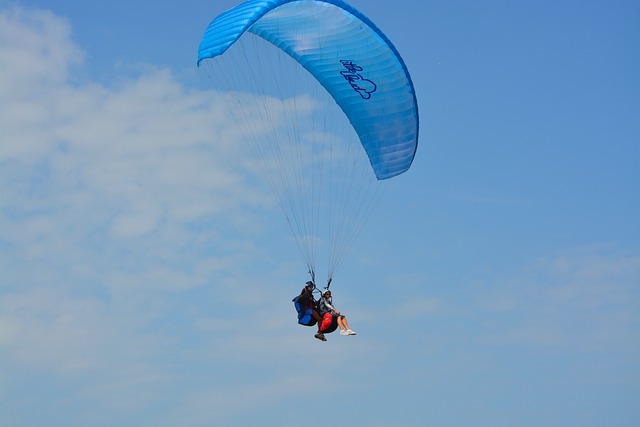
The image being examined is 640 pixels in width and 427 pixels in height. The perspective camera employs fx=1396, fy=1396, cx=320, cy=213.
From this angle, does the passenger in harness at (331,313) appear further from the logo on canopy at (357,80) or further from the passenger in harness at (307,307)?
the logo on canopy at (357,80)

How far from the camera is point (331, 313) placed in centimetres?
2961

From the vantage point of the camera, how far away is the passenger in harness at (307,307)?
29.8 meters

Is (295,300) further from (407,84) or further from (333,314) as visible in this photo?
(407,84)

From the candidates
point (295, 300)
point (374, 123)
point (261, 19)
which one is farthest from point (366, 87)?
point (295, 300)

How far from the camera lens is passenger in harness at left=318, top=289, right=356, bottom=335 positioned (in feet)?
96.6

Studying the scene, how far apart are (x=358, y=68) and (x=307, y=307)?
538 cm

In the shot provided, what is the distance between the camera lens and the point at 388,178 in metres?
31.8

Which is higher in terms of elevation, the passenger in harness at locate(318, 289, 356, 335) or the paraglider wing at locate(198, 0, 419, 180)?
the paraglider wing at locate(198, 0, 419, 180)

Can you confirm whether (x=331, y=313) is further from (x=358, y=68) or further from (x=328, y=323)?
(x=358, y=68)

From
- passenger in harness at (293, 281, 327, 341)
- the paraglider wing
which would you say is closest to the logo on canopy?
the paraglider wing

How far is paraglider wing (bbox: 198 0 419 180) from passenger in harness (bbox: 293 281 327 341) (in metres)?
3.50

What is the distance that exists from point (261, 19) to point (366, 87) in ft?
9.06

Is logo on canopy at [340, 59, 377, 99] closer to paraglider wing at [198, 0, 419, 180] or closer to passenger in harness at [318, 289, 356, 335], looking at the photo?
paraglider wing at [198, 0, 419, 180]

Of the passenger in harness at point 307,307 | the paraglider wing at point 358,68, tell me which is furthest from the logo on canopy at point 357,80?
the passenger in harness at point 307,307
